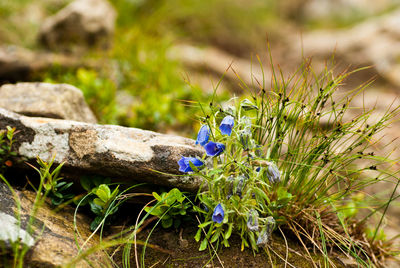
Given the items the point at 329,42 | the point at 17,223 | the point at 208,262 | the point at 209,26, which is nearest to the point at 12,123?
the point at 17,223

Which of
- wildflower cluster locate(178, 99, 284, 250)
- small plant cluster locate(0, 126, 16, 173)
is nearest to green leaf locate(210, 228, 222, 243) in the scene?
wildflower cluster locate(178, 99, 284, 250)

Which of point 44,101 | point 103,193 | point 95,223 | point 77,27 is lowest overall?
point 95,223

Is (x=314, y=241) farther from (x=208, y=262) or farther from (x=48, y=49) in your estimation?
(x=48, y=49)

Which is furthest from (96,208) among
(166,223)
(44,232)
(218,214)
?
(218,214)

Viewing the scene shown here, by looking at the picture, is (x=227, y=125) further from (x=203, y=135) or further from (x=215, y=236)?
(x=215, y=236)

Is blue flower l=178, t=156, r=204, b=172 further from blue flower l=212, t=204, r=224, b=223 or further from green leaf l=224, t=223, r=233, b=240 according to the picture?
green leaf l=224, t=223, r=233, b=240

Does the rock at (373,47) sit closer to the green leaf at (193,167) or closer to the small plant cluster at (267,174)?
the small plant cluster at (267,174)
